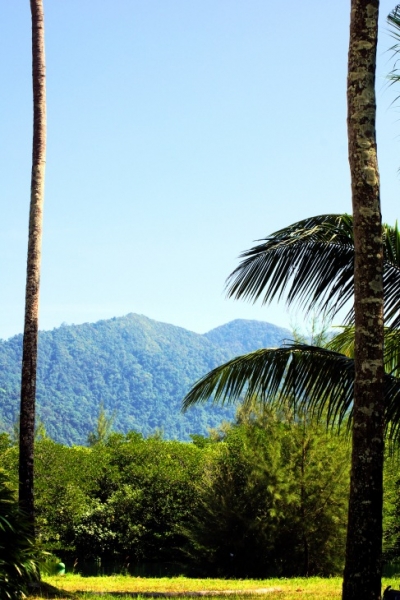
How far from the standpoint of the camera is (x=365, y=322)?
6.18 metres

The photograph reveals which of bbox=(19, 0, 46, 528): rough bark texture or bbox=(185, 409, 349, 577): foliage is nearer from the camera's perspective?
bbox=(19, 0, 46, 528): rough bark texture

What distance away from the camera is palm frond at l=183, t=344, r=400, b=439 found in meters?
7.94

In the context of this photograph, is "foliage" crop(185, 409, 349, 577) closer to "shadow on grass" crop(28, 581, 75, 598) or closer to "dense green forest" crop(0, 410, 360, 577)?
"dense green forest" crop(0, 410, 360, 577)

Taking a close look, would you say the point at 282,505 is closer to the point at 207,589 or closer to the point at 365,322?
the point at 207,589

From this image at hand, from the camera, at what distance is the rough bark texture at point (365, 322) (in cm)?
585

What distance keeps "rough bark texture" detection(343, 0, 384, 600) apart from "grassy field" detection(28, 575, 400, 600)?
482 centimetres

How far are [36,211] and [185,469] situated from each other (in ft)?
49.0

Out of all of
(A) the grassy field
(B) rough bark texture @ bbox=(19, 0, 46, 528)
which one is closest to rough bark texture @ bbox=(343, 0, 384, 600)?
(A) the grassy field

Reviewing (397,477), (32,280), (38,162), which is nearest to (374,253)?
(32,280)

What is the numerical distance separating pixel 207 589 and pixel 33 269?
21.2 feet

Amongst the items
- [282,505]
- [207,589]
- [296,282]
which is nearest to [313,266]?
[296,282]

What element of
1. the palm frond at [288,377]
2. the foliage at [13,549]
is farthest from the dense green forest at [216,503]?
the foliage at [13,549]

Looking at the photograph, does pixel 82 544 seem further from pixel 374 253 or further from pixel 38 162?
pixel 374 253

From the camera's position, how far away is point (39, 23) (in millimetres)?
12484
